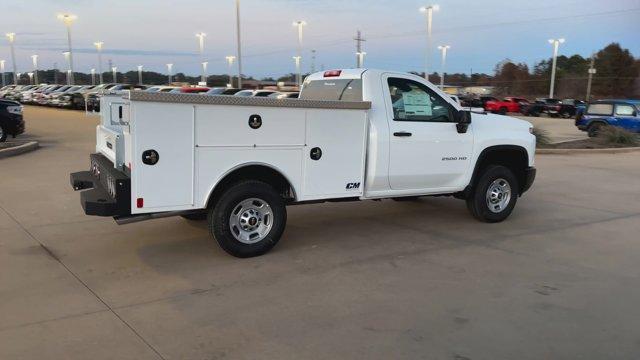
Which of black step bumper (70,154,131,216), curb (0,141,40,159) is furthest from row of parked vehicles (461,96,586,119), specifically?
black step bumper (70,154,131,216)

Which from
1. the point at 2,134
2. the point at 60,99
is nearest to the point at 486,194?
the point at 2,134

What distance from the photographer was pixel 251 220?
19.2 feet

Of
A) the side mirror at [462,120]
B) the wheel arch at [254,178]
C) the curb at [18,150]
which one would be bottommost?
the curb at [18,150]

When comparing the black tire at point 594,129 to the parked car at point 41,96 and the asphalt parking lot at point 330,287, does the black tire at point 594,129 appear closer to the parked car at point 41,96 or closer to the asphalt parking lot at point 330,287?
the asphalt parking lot at point 330,287

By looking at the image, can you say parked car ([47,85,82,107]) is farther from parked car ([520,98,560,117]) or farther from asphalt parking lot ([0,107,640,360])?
parked car ([520,98,560,117])

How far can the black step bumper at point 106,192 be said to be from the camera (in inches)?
203

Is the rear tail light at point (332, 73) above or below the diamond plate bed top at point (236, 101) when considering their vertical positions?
above

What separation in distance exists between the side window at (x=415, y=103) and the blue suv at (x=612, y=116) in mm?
17053

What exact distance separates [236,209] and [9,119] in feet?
41.9

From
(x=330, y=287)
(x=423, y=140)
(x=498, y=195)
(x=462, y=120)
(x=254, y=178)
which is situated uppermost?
(x=462, y=120)

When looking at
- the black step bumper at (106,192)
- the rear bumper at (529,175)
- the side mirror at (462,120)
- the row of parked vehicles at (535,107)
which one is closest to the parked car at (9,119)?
the black step bumper at (106,192)

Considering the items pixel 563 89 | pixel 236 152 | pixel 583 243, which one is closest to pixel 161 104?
pixel 236 152

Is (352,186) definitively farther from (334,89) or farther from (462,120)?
(462,120)

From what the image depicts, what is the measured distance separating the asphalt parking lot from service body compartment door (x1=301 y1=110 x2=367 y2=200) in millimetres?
730
